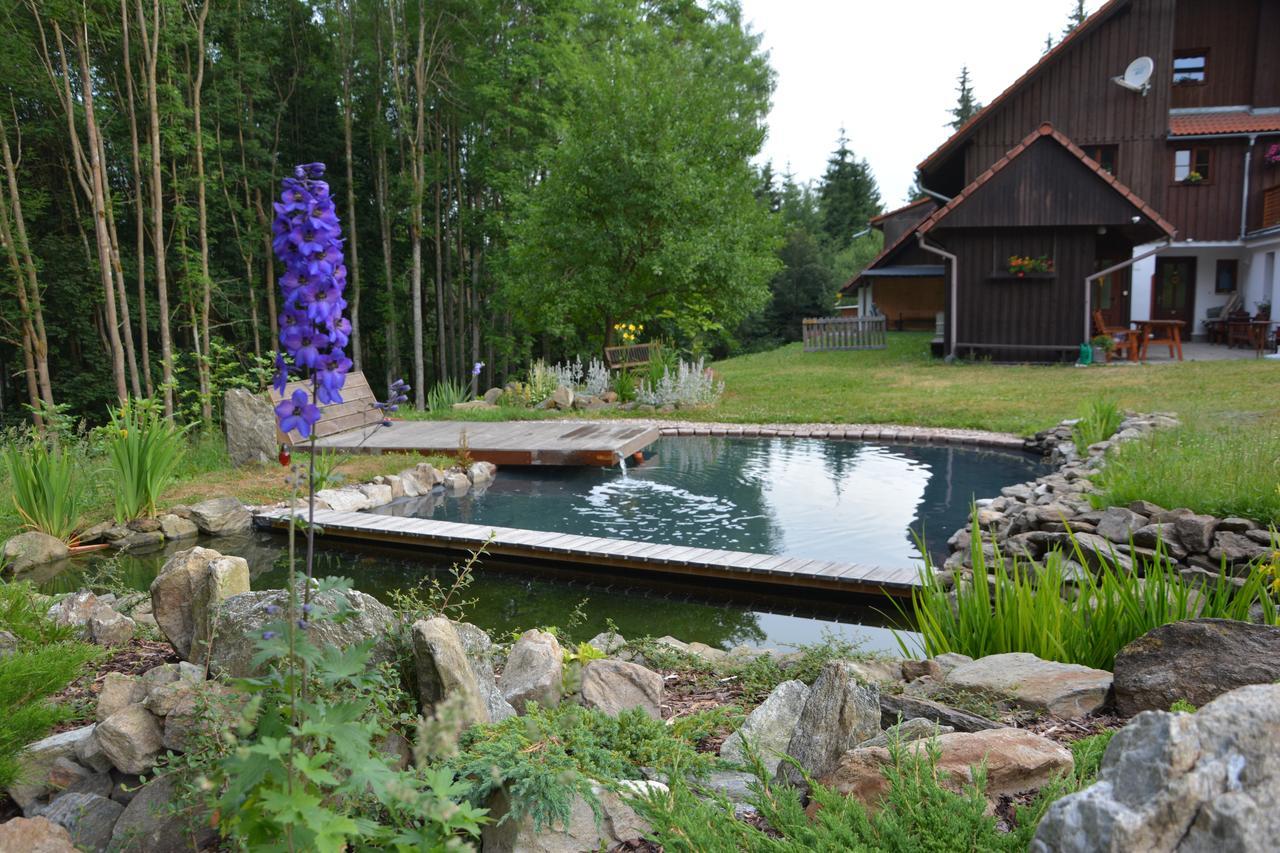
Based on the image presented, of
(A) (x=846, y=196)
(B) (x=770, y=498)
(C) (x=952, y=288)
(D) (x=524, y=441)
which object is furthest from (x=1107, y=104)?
(A) (x=846, y=196)

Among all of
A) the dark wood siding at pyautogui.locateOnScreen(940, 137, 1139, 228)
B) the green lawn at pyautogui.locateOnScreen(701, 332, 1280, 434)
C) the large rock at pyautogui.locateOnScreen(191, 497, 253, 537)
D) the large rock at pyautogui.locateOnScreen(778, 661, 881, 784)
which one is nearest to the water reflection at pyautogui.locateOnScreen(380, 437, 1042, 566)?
the large rock at pyautogui.locateOnScreen(191, 497, 253, 537)

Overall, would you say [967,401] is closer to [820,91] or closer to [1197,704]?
[1197,704]

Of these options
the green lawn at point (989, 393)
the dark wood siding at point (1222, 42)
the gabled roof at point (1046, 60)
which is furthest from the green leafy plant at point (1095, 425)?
the dark wood siding at point (1222, 42)

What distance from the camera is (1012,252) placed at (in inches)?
671

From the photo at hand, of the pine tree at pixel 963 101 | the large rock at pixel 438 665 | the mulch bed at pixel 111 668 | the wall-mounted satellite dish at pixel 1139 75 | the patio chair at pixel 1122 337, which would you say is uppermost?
the pine tree at pixel 963 101

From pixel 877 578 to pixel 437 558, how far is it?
3.17 metres

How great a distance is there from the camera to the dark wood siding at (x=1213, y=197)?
19156mm

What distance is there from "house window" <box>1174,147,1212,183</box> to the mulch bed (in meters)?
21.8

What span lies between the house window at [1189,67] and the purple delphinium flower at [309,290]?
2351cm

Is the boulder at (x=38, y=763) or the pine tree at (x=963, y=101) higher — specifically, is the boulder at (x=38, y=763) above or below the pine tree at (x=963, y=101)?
below

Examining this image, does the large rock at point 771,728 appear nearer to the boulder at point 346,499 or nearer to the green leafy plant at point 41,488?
the boulder at point 346,499

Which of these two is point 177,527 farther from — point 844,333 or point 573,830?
point 844,333

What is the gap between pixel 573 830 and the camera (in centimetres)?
210

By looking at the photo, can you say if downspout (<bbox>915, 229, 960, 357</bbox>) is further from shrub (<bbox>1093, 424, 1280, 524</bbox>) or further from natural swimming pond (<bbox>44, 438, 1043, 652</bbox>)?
shrub (<bbox>1093, 424, 1280, 524</bbox>)
